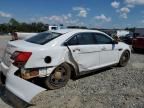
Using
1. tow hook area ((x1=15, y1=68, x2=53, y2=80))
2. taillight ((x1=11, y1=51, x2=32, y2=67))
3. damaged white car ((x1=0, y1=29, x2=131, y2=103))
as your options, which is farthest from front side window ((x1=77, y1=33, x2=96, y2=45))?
taillight ((x1=11, y1=51, x2=32, y2=67))

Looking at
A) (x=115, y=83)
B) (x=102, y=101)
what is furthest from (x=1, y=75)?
(x=115, y=83)

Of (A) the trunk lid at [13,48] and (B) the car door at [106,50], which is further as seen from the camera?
(B) the car door at [106,50]

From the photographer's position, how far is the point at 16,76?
470cm

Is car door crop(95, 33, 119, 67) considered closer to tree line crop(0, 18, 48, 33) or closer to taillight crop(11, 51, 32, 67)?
taillight crop(11, 51, 32, 67)

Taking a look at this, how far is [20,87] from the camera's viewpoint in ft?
14.6

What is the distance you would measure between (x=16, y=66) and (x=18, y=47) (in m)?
0.49

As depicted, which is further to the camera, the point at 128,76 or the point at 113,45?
the point at 113,45

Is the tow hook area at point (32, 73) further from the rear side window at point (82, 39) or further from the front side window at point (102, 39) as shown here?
the front side window at point (102, 39)

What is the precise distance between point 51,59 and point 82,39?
4.56 ft

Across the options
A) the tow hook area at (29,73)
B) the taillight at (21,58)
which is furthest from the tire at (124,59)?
the taillight at (21,58)

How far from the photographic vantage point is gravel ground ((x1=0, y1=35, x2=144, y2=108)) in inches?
183

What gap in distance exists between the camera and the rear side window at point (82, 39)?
5.99m

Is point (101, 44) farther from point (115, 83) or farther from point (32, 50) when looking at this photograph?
point (32, 50)

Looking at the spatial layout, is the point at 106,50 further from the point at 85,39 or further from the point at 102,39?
the point at 85,39
